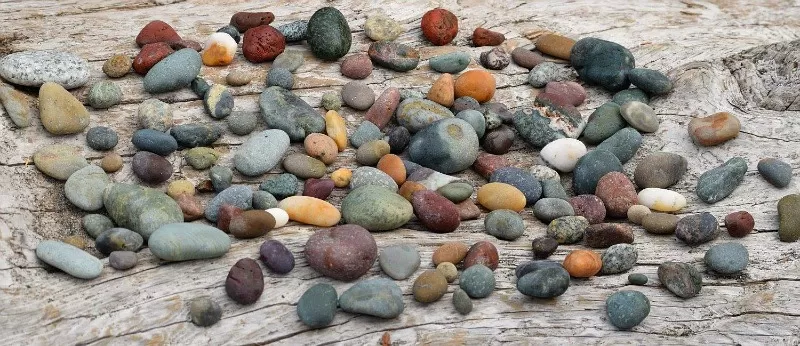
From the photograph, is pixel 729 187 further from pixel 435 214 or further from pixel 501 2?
pixel 501 2

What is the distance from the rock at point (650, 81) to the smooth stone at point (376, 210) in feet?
→ 4.17

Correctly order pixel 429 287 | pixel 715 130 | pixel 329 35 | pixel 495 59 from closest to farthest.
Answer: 1. pixel 429 287
2. pixel 715 130
3. pixel 329 35
4. pixel 495 59

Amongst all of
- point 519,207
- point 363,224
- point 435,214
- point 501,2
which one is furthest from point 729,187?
point 501,2

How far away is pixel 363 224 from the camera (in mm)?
2963

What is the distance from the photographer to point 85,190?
9.92ft

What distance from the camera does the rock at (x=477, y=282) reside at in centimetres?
266

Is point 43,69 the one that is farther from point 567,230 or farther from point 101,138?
point 567,230

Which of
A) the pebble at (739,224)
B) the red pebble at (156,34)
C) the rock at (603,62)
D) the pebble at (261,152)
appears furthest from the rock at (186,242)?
the rock at (603,62)

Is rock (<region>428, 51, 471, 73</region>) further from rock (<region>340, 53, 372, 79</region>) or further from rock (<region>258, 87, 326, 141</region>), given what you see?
rock (<region>258, 87, 326, 141</region>)

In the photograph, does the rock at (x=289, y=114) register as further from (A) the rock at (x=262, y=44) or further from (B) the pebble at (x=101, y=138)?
(B) the pebble at (x=101, y=138)

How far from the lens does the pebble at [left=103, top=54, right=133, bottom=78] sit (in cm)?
360

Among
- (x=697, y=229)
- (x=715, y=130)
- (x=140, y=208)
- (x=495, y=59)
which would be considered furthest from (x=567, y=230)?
(x=140, y=208)

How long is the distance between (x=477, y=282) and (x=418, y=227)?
0.48 m

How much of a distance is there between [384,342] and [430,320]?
156 millimetres
